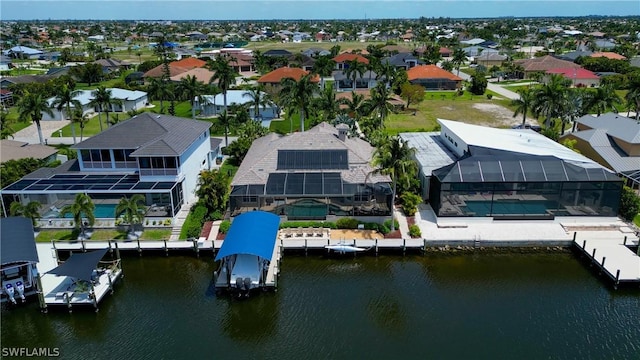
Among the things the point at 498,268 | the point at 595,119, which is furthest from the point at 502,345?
the point at 595,119

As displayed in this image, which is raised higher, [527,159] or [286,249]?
[527,159]

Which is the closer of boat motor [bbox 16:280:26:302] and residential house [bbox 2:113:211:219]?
boat motor [bbox 16:280:26:302]

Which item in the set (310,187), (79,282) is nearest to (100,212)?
(79,282)

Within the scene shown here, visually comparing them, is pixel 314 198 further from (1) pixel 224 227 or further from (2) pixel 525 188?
(2) pixel 525 188

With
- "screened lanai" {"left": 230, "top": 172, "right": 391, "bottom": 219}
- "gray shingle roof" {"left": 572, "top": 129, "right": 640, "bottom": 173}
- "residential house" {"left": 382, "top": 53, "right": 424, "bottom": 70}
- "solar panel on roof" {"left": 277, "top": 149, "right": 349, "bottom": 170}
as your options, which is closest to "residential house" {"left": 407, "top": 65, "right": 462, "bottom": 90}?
"residential house" {"left": 382, "top": 53, "right": 424, "bottom": 70}

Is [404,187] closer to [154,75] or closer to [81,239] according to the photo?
[81,239]

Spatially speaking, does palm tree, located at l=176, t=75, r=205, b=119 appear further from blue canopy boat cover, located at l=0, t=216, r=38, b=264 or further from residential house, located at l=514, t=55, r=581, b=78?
residential house, located at l=514, t=55, r=581, b=78

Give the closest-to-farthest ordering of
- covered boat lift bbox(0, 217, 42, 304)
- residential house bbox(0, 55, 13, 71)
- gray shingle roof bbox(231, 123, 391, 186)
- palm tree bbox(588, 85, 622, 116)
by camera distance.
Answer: covered boat lift bbox(0, 217, 42, 304) < gray shingle roof bbox(231, 123, 391, 186) < palm tree bbox(588, 85, 622, 116) < residential house bbox(0, 55, 13, 71)
